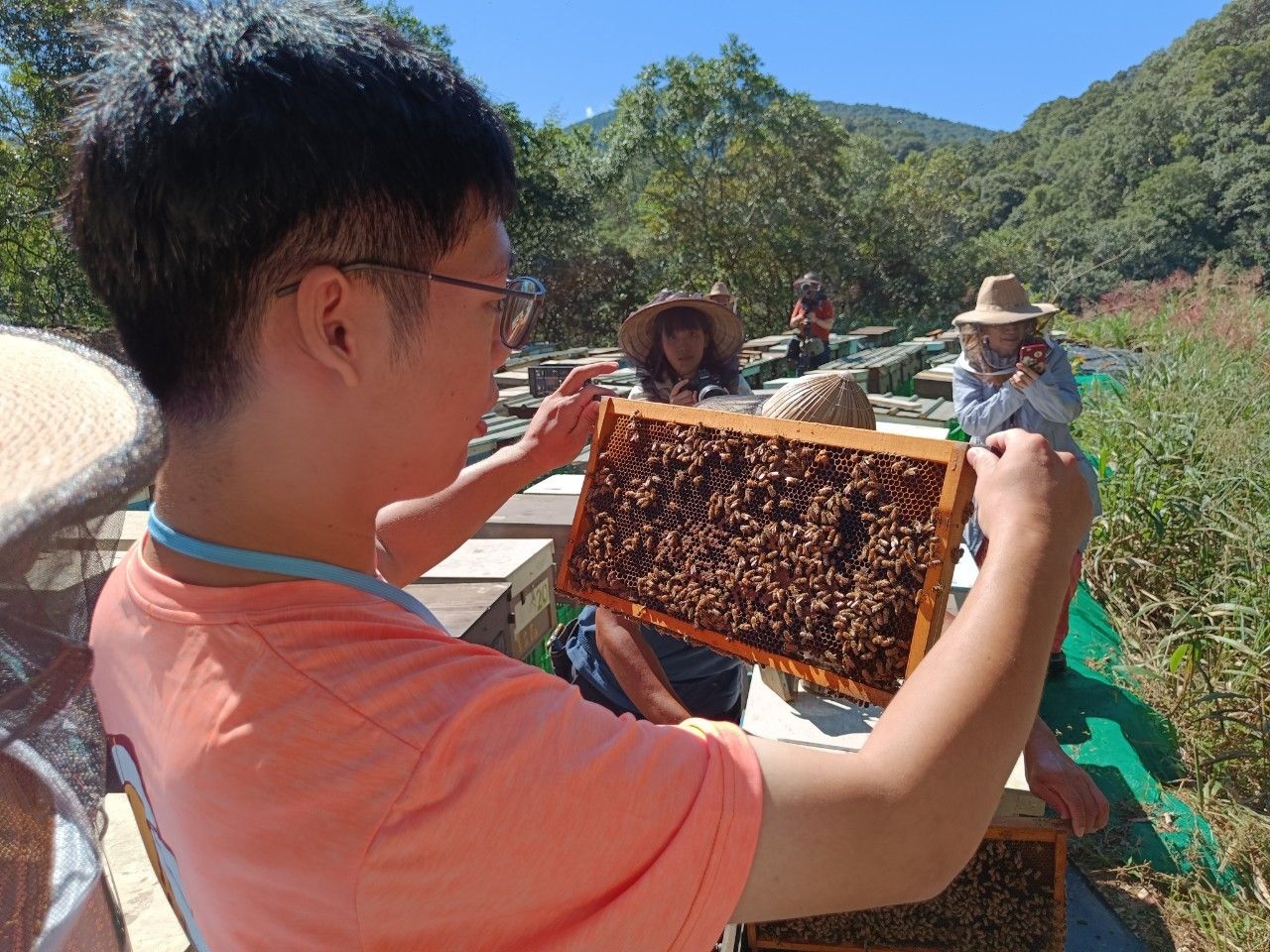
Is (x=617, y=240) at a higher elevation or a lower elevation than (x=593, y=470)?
higher

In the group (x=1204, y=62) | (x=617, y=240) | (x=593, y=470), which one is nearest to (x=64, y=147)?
(x=593, y=470)

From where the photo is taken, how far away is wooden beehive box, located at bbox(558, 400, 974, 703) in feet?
5.15

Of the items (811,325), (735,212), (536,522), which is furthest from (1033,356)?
(735,212)

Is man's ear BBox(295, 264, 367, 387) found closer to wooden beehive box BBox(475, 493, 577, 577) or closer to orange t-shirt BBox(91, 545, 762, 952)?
orange t-shirt BBox(91, 545, 762, 952)

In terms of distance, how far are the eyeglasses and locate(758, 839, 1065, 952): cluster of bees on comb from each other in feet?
7.00

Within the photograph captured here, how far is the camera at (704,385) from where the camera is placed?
391cm

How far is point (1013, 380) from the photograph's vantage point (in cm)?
427

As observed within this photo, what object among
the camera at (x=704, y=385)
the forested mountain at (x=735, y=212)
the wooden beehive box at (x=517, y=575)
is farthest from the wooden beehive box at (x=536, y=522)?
the forested mountain at (x=735, y=212)

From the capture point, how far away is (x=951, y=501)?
4.88ft

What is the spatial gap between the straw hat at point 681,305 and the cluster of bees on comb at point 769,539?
7.56ft

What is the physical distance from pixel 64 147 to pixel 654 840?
1.14 meters

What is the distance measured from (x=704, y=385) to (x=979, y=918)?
2631 millimetres

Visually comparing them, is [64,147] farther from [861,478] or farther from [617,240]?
[617,240]

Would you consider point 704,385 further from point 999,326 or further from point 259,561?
point 259,561
